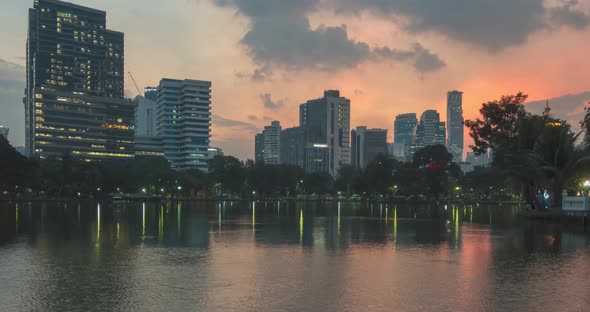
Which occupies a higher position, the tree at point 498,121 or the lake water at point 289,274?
the tree at point 498,121

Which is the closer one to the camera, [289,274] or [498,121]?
[289,274]

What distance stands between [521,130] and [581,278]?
163 ft

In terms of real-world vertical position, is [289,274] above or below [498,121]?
below

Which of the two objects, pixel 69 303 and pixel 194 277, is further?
pixel 194 277

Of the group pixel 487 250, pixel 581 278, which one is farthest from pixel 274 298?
pixel 487 250

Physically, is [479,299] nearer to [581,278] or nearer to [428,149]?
[581,278]

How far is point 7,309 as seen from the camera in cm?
1409

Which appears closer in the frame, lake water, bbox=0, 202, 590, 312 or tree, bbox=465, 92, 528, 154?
lake water, bbox=0, 202, 590, 312

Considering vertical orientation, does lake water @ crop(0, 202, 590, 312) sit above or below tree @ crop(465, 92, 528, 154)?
below

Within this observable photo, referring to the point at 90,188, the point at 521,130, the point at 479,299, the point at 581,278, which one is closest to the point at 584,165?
the point at 521,130

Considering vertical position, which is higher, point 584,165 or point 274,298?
point 584,165

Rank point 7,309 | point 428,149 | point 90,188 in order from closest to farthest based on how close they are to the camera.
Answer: point 7,309 → point 90,188 → point 428,149

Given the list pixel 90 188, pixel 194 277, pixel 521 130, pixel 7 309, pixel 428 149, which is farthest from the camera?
pixel 428 149

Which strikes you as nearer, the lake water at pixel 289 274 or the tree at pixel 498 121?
the lake water at pixel 289 274
